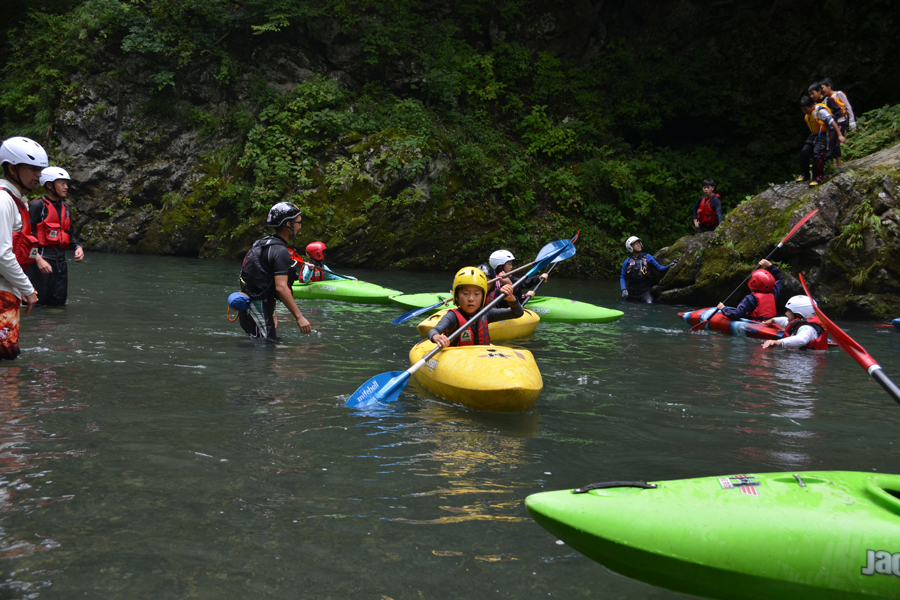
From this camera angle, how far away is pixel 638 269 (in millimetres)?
11242

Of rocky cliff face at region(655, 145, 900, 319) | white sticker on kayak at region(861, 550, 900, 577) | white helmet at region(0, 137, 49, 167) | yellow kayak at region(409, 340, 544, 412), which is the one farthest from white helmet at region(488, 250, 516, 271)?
white sticker on kayak at region(861, 550, 900, 577)

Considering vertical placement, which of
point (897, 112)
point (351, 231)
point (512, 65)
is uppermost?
point (512, 65)

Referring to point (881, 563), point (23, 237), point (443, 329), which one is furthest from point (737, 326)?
point (23, 237)

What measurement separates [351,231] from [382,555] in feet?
42.1

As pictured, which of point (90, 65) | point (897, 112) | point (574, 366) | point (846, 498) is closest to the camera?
point (846, 498)

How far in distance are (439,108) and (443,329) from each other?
13269 millimetres

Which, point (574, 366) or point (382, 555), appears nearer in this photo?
point (382, 555)

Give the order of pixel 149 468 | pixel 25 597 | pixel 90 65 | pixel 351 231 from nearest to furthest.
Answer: pixel 25 597 < pixel 149 468 < pixel 351 231 < pixel 90 65

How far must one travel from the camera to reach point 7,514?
2.50 meters

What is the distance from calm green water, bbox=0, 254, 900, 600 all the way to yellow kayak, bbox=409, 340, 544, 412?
0.38 ft

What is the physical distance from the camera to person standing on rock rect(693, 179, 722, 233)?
1184cm

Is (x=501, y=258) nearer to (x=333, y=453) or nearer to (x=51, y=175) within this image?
(x=51, y=175)

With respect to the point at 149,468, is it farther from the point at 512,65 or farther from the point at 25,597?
the point at 512,65

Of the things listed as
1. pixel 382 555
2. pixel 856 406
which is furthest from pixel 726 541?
pixel 856 406
